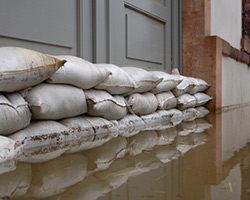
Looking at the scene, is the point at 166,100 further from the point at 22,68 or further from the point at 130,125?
the point at 22,68

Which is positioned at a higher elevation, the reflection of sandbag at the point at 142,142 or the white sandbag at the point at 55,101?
the white sandbag at the point at 55,101

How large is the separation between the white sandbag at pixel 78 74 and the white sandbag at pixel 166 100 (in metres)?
0.80

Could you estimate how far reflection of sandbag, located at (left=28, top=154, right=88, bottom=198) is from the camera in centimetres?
66

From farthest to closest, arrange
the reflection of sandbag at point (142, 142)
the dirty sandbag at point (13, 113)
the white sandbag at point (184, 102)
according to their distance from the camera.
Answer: the white sandbag at point (184, 102)
the reflection of sandbag at point (142, 142)
the dirty sandbag at point (13, 113)

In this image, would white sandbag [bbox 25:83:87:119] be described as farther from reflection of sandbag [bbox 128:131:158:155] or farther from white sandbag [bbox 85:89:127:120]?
reflection of sandbag [bbox 128:131:158:155]

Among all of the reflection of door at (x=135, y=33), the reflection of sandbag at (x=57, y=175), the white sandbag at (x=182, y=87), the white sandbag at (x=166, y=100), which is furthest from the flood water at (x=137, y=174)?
the white sandbag at (x=182, y=87)

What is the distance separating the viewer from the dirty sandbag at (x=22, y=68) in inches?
42.5

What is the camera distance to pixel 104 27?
2.33 metres

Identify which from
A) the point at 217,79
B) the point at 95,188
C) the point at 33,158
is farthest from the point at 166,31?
the point at 95,188

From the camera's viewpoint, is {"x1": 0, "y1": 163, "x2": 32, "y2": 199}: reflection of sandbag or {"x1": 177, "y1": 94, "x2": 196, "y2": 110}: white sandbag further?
{"x1": 177, "y1": 94, "x2": 196, "y2": 110}: white sandbag

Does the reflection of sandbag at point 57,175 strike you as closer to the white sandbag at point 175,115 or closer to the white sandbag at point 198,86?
the white sandbag at point 175,115

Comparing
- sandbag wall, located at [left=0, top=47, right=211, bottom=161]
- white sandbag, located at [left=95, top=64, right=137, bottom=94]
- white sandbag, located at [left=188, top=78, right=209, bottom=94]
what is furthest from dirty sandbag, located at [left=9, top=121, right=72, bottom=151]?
white sandbag, located at [left=188, top=78, right=209, bottom=94]

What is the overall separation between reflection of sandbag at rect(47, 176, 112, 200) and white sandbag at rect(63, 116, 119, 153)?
17.7 inches

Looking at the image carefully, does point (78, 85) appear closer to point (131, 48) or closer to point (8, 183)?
point (8, 183)
